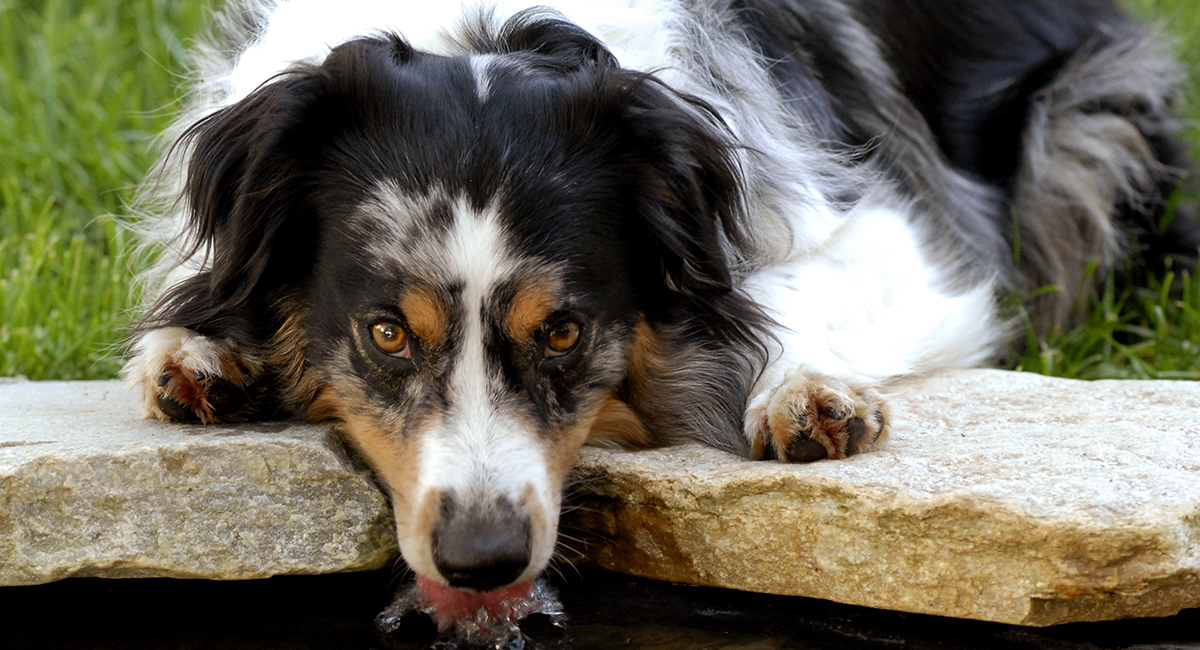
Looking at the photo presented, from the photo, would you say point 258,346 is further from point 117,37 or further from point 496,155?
point 117,37

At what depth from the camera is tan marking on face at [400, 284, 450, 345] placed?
9.21 feet

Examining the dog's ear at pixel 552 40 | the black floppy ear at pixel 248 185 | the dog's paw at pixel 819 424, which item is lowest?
the dog's paw at pixel 819 424

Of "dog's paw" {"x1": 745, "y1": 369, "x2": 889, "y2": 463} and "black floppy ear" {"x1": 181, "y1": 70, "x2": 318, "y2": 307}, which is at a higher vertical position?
Answer: "black floppy ear" {"x1": 181, "y1": 70, "x2": 318, "y2": 307}

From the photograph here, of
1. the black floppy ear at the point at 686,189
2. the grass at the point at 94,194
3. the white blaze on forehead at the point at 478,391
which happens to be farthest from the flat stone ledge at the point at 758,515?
the grass at the point at 94,194

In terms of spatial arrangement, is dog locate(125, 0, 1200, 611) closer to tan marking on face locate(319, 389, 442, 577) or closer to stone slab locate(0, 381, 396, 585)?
tan marking on face locate(319, 389, 442, 577)

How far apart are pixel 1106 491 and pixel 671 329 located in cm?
122

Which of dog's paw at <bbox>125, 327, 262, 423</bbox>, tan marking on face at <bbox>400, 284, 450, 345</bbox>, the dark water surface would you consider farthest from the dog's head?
the dark water surface

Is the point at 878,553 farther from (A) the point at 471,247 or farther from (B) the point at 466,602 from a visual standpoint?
(A) the point at 471,247

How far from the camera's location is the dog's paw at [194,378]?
320 cm

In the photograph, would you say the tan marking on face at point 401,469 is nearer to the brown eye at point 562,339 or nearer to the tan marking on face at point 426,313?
the tan marking on face at point 426,313

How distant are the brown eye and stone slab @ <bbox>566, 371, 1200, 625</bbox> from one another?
0.30 metres

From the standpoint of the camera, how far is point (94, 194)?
6.02 metres

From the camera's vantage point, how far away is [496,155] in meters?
2.86

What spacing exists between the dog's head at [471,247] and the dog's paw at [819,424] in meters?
0.39
